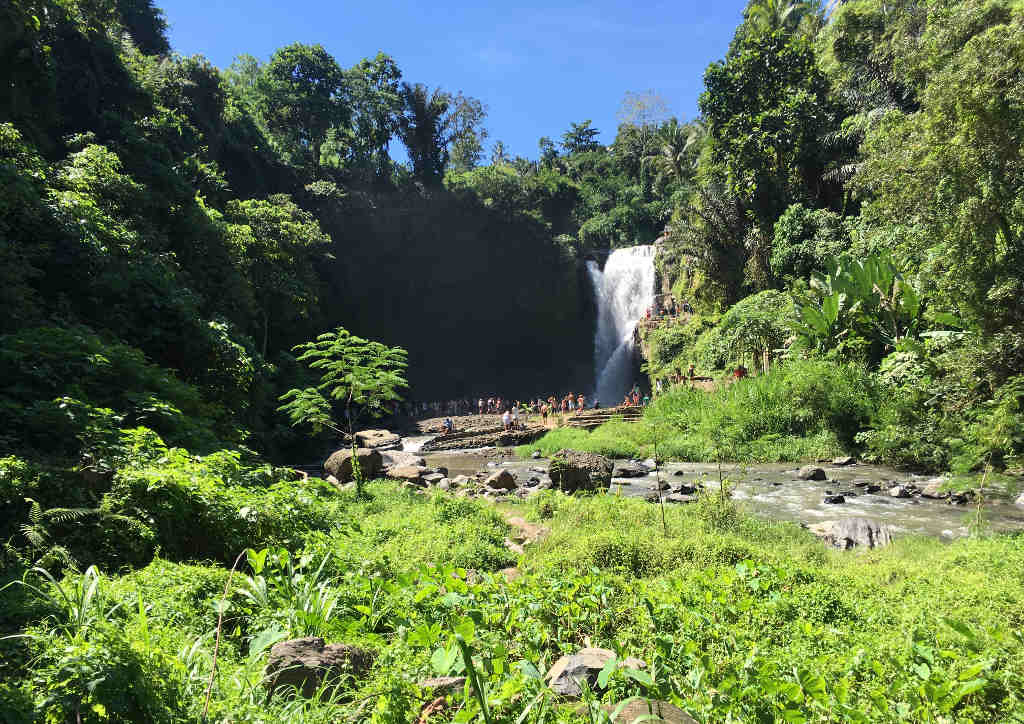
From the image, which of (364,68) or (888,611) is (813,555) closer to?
(888,611)

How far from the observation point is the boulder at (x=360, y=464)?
1152cm

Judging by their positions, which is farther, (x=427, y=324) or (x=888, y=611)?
(x=427, y=324)

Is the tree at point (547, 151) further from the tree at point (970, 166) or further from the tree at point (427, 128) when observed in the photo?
the tree at point (970, 166)

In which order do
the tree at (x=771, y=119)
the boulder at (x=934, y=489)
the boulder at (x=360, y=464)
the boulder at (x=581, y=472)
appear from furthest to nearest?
1. the tree at (x=771, y=119)
2. the boulder at (x=360, y=464)
3. the boulder at (x=581, y=472)
4. the boulder at (x=934, y=489)

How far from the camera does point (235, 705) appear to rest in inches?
85.0

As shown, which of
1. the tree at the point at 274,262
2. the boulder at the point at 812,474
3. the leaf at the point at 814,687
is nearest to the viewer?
the leaf at the point at 814,687

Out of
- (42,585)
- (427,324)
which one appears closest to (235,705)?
(42,585)

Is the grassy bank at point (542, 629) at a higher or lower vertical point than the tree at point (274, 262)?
lower

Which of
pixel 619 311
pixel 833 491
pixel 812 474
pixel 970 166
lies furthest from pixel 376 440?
pixel 619 311

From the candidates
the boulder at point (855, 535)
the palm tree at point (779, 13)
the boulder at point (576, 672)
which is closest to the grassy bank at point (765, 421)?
the boulder at point (855, 535)

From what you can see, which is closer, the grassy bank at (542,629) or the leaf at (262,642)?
the grassy bank at (542,629)

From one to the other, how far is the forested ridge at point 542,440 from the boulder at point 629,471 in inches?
109

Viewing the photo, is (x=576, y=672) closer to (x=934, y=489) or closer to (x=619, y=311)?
(x=934, y=489)

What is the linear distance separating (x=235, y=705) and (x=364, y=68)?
44.1m
